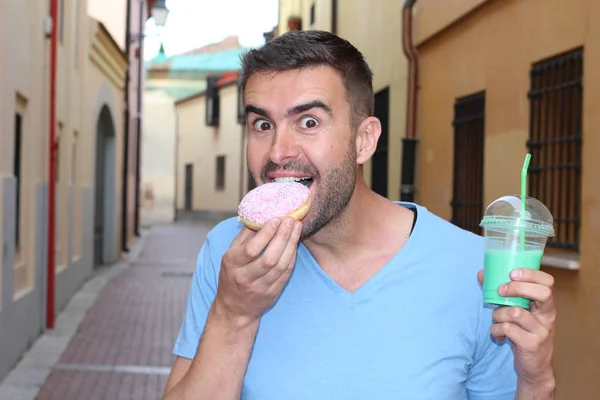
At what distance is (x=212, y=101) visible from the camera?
3759 centimetres

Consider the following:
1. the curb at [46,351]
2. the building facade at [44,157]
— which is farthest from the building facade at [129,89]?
the curb at [46,351]

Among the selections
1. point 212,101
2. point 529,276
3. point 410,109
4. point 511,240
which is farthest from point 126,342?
point 212,101

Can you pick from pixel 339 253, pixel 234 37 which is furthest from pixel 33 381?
pixel 234 37

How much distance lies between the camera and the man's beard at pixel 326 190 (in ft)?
8.09

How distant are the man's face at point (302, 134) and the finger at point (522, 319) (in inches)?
23.3

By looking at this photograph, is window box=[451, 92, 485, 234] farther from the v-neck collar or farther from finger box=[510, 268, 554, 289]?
finger box=[510, 268, 554, 289]

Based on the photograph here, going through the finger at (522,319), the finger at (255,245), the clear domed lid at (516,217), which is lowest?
the finger at (522,319)

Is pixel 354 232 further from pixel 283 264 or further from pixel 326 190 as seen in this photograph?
pixel 283 264

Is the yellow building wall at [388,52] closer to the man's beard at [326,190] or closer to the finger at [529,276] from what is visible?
the man's beard at [326,190]

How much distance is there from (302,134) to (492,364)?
77 cm

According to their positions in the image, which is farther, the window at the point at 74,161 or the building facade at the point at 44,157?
the window at the point at 74,161

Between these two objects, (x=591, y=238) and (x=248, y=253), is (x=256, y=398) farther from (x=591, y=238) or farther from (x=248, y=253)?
(x=591, y=238)

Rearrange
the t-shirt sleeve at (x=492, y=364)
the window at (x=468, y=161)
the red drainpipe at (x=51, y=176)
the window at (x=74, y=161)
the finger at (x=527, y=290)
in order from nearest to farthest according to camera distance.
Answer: the finger at (x=527, y=290) < the t-shirt sleeve at (x=492, y=364) < the window at (x=468, y=161) < the red drainpipe at (x=51, y=176) < the window at (x=74, y=161)

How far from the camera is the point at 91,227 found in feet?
51.2
